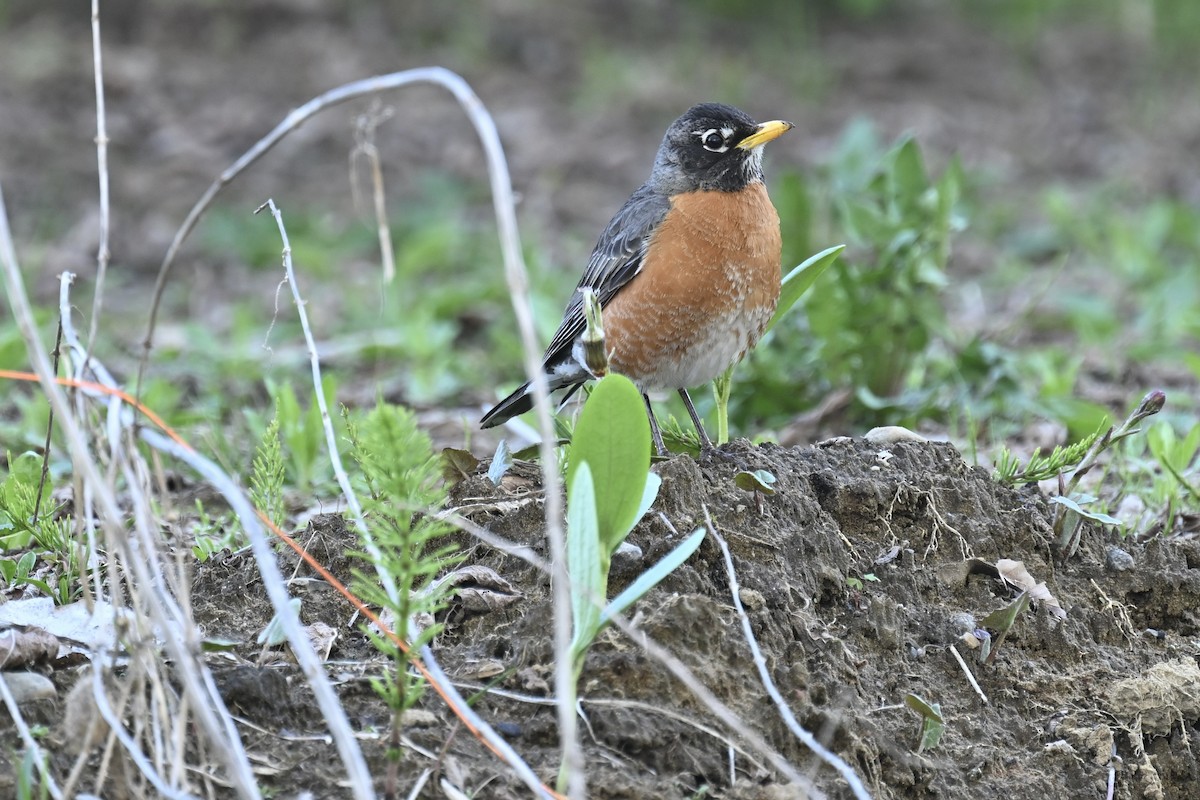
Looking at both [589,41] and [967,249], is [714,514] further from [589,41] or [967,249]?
[589,41]

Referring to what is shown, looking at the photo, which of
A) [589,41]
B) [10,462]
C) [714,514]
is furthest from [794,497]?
[589,41]

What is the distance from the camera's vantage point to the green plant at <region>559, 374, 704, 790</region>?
2.77m

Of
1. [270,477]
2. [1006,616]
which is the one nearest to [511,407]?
[270,477]

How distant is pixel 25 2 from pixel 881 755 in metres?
10.9

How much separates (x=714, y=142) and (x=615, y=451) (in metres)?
2.29

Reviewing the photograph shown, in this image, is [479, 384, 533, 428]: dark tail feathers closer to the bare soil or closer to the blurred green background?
the blurred green background

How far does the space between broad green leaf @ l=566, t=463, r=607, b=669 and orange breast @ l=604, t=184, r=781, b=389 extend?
1818 millimetres

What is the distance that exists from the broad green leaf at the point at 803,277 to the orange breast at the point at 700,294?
0.46 feet

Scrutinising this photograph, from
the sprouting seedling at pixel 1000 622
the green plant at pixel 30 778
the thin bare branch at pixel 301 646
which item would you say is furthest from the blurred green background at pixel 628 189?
the green plant at pixel 30 778

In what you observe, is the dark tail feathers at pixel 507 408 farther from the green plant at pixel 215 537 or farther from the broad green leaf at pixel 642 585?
the broad green leaf at pixel 642 585

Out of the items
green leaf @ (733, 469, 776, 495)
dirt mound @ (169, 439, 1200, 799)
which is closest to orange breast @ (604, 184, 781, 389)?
dirt mound @ (169, 439, 1200, 799)

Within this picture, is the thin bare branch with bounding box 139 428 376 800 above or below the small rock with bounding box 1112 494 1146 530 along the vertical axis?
above

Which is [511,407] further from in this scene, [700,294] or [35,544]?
[35,544]

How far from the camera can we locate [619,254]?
4.82m
